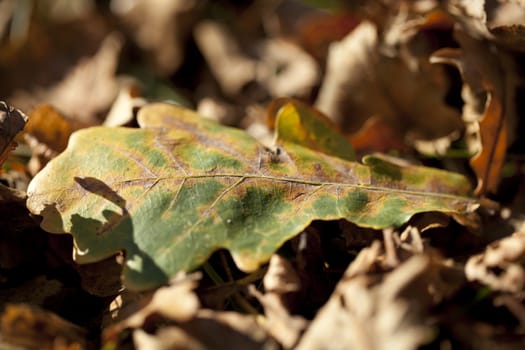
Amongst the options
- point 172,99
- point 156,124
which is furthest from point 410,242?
point 172,99

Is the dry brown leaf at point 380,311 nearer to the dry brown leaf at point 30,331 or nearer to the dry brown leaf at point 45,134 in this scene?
the dry brown leaf at point 30,331

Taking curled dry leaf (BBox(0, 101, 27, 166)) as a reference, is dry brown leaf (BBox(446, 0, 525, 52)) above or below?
below

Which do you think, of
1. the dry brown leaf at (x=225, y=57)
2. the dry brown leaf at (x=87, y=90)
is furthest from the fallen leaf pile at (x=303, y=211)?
the dry brown leaf at (x=87, y=90)

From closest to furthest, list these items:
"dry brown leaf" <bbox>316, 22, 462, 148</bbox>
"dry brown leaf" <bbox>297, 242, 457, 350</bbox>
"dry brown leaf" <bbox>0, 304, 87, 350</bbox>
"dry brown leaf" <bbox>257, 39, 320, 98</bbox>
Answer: "dry brown leaf" <bbox>297, 242, 457, 350</bbox> → "dry brown leaf" <bbox>0, 304, 87, 350</bbox> → "dry brown leaf" <bbox>316, 22, 462, 148</bbox> → "dry brown leaf" <bbox>257, 39, 320, 98</bbox>

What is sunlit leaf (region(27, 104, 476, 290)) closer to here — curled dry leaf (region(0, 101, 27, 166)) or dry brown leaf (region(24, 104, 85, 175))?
curled dry leaf (region(0, 101, 27, 166))

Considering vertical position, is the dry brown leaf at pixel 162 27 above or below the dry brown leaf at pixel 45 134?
below

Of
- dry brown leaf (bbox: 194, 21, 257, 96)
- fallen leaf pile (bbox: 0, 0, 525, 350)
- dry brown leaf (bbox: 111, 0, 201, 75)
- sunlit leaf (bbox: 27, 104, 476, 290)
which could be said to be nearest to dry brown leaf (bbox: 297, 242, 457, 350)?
fallen leaf pile (bbox: 0, 0, 525, 350)

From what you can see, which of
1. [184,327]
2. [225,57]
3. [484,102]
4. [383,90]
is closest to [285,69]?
[225,57]
